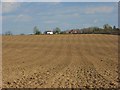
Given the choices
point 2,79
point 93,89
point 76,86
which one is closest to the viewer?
point 93,89

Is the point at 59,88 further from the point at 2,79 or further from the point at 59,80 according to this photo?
the point at 2,79

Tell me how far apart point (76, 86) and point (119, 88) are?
1.72 metres

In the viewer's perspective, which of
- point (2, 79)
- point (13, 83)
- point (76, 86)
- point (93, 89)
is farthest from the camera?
point (2, 79)

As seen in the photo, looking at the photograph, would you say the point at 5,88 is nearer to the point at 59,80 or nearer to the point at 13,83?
the point at 13,83

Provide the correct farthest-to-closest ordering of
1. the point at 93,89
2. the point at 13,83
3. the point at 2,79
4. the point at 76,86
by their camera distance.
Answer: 1. the point at 2,79
2. the point at 13,83
3. the point at 76,86
4. the point at 93,89

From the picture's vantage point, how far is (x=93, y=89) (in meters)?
13.6

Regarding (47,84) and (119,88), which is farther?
(47,84)

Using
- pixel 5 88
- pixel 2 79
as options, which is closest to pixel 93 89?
pixel 5 88

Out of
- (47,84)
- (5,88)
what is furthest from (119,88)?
(5,88)

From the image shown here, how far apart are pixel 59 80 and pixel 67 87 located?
226cm

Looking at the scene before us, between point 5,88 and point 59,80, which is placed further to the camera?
point 59,80

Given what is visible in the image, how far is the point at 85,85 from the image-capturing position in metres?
14.8

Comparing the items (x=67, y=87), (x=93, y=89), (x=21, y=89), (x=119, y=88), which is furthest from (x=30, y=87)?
(x=119, y=88)

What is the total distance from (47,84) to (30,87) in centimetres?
111
